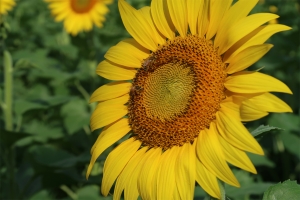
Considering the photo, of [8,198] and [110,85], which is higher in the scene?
[110,85]

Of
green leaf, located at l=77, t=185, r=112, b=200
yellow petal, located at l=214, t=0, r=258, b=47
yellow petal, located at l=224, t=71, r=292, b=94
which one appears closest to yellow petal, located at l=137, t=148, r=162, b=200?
yellow petal, located at l=224, t=71, r=292, b=94

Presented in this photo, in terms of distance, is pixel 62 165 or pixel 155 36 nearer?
pixel 155 36

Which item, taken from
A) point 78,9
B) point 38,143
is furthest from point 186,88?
point 78,9

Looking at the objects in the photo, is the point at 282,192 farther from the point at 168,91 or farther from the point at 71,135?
the point at 71,135

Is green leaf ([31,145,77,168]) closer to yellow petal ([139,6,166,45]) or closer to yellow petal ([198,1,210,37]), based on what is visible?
yellow petal ([139,6,166,45])

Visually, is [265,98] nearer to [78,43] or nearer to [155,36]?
[155,36]

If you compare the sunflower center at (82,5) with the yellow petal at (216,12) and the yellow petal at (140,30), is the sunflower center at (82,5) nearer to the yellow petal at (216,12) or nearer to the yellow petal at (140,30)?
the yellow petal at (140,30)
